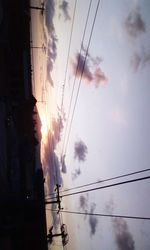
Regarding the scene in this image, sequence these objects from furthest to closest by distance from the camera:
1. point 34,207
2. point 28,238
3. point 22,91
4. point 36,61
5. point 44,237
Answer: point 22,91
point 36,61
point 28,238
point 34,207
point 44,237

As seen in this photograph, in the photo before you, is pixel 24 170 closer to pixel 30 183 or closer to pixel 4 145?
pixel 30 183

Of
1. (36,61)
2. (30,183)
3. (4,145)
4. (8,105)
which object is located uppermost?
(36,61)

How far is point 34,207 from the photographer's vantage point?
63.3 feet

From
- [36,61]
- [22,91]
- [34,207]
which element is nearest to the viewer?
[34,207]

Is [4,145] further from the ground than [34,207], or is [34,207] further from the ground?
[4,145]

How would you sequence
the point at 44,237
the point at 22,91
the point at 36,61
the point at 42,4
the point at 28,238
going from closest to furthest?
1. the point at 44,237
2. the point at 28,238
3. the point at 42,4
4. the point at 36,61
5. the point at 22,91

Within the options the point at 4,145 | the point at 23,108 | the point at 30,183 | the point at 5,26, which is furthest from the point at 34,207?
the point at 5,26

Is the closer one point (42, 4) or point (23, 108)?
point (42, 4)

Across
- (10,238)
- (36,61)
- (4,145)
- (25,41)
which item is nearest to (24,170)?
(4,145)

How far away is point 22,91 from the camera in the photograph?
2892cm

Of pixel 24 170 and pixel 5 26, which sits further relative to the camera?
pixel 24 170

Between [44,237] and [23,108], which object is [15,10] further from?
[44,237]

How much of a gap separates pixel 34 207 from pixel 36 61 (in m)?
14.0

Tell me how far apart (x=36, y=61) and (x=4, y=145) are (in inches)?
373
